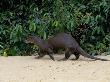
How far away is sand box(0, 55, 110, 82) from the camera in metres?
7.43

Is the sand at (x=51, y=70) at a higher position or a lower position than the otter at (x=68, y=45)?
lower

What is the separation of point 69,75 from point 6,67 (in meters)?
1.60

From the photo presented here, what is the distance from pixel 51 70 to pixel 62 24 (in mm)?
3491

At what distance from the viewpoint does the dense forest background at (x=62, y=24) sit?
1143 cm

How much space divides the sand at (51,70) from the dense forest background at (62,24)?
5.09ft

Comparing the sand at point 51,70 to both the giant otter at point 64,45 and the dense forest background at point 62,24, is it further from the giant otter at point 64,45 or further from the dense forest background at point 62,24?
the dense forest background at point 62,24

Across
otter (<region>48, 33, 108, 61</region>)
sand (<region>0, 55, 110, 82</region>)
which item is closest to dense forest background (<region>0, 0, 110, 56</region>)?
otter (<region>48, 33, 108, 61</region>)

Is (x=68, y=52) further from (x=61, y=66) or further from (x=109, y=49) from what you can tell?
(x=109, y=49)

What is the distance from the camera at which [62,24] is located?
38.2 ft

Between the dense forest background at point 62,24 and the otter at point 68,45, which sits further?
the dense forest background at point 62,24

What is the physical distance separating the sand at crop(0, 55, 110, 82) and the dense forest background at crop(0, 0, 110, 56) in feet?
5.09

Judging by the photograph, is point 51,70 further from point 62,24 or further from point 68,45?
point 62,24

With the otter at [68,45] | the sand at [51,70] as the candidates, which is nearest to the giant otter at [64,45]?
the otter at [68,45]

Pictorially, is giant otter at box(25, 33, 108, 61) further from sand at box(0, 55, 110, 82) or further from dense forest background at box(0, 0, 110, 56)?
dense forest background at box(0, 0, 110, 56)
